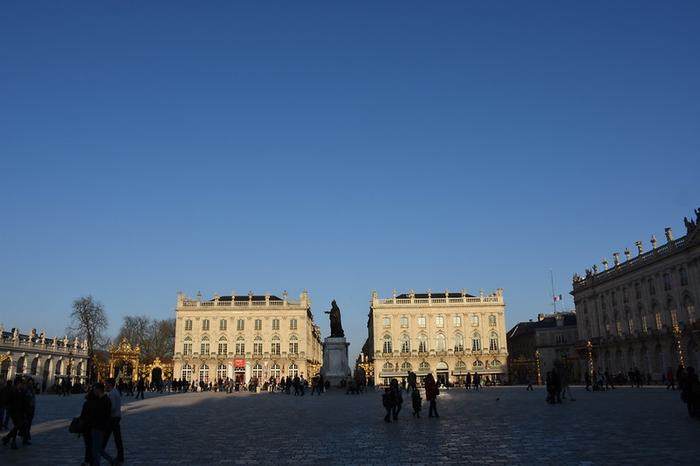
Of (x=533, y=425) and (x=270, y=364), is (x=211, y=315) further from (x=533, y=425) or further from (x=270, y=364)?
(x=533, y=425)

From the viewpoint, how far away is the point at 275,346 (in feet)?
296

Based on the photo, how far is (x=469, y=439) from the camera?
541 inches

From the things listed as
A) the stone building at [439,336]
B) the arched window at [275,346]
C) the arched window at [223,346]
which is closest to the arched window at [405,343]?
the stone building at [439,336]

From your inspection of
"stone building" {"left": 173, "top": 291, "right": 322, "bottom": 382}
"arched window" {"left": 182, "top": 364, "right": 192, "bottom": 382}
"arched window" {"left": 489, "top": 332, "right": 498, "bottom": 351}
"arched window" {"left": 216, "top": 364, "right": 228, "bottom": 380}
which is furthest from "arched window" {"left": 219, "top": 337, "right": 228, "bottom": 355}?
"arched window" {"left": 489, "top": 332, "right": 498, "bottom": 351}

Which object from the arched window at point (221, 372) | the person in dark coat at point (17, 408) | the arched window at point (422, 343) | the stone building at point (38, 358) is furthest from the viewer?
the arched window at point (422, 343)

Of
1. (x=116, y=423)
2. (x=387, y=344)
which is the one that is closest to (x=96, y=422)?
(x=116, y=423)

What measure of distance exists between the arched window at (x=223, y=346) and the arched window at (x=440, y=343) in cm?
3147

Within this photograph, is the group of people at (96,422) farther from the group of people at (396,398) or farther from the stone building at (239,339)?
the stone building at (239,339)

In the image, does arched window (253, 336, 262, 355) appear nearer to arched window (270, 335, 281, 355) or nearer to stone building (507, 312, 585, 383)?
arched window (270, 335, 281, 355)

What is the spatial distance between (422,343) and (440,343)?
8.91 feet

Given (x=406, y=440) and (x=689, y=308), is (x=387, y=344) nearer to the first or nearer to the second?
(x=689, y=308)

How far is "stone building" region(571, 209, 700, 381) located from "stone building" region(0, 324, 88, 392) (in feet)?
206

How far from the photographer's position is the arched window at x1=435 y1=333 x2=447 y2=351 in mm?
89588

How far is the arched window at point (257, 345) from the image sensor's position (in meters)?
89.9
